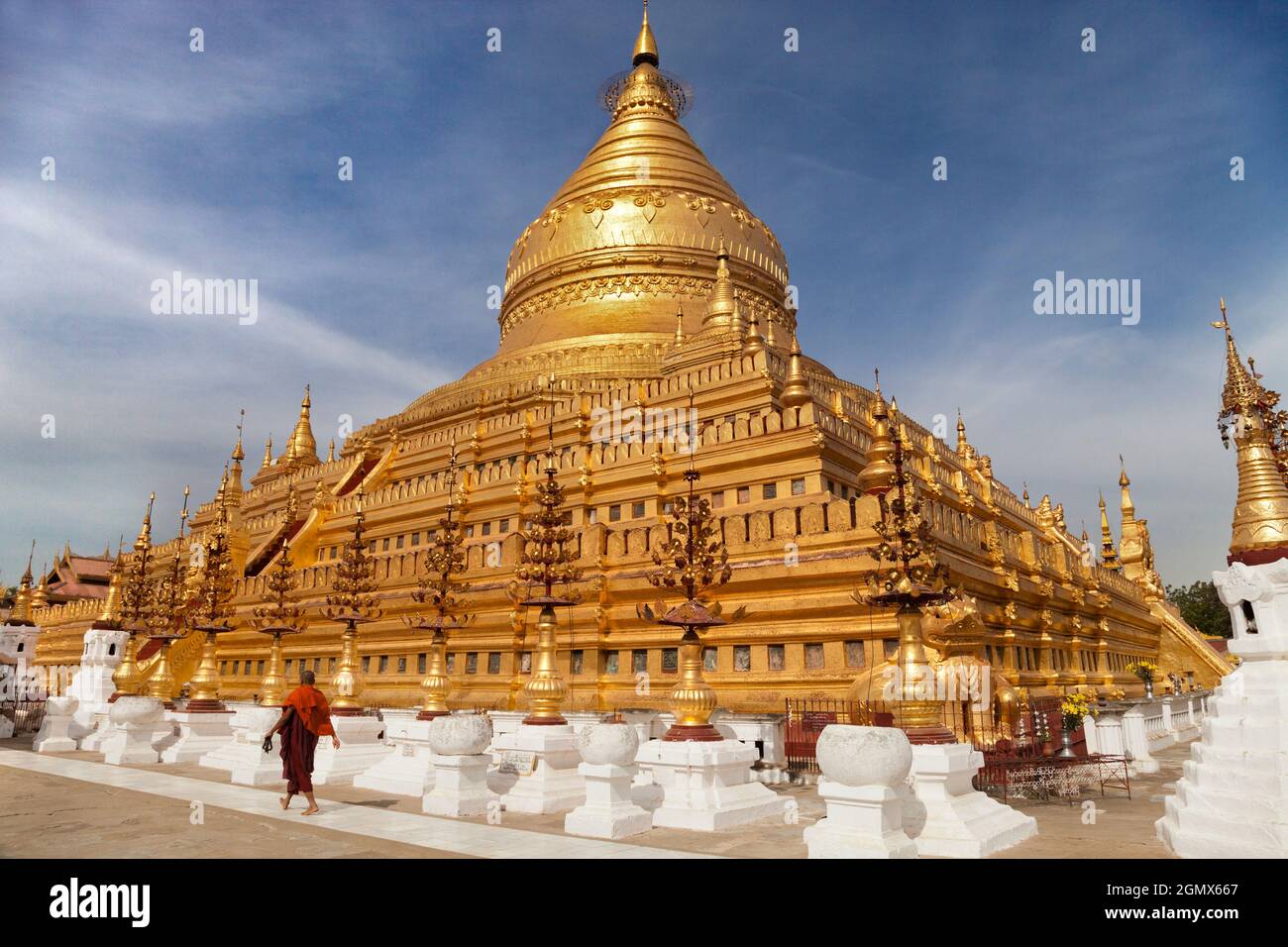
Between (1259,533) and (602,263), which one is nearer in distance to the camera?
(1259,533)

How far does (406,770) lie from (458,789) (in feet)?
8.81

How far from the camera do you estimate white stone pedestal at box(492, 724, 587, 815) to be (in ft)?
39.0

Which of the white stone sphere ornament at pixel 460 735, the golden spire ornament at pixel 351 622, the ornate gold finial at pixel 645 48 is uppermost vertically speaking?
the ornate gold finial at pixel 645 48

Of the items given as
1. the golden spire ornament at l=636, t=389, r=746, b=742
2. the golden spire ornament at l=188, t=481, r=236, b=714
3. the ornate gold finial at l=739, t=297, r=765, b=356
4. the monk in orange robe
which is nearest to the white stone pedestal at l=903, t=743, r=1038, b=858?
the golden spire ornament at l=636, t=389, r=746, b=742

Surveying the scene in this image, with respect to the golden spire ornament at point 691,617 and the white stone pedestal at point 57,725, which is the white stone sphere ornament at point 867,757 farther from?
the white stone pedestal at point 57,725

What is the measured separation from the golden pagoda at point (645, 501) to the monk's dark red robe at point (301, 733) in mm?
3573

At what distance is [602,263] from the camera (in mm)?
42312

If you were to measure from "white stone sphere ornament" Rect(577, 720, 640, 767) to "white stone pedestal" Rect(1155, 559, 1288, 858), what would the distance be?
575 centimetres

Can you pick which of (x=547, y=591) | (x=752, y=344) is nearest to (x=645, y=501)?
(x=752, y=344)

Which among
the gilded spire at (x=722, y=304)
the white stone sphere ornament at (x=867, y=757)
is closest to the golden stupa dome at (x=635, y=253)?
the gilded spire at (x=722, y=304)

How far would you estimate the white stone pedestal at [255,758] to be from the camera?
47.8ft

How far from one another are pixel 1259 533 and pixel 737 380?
15.8 m
